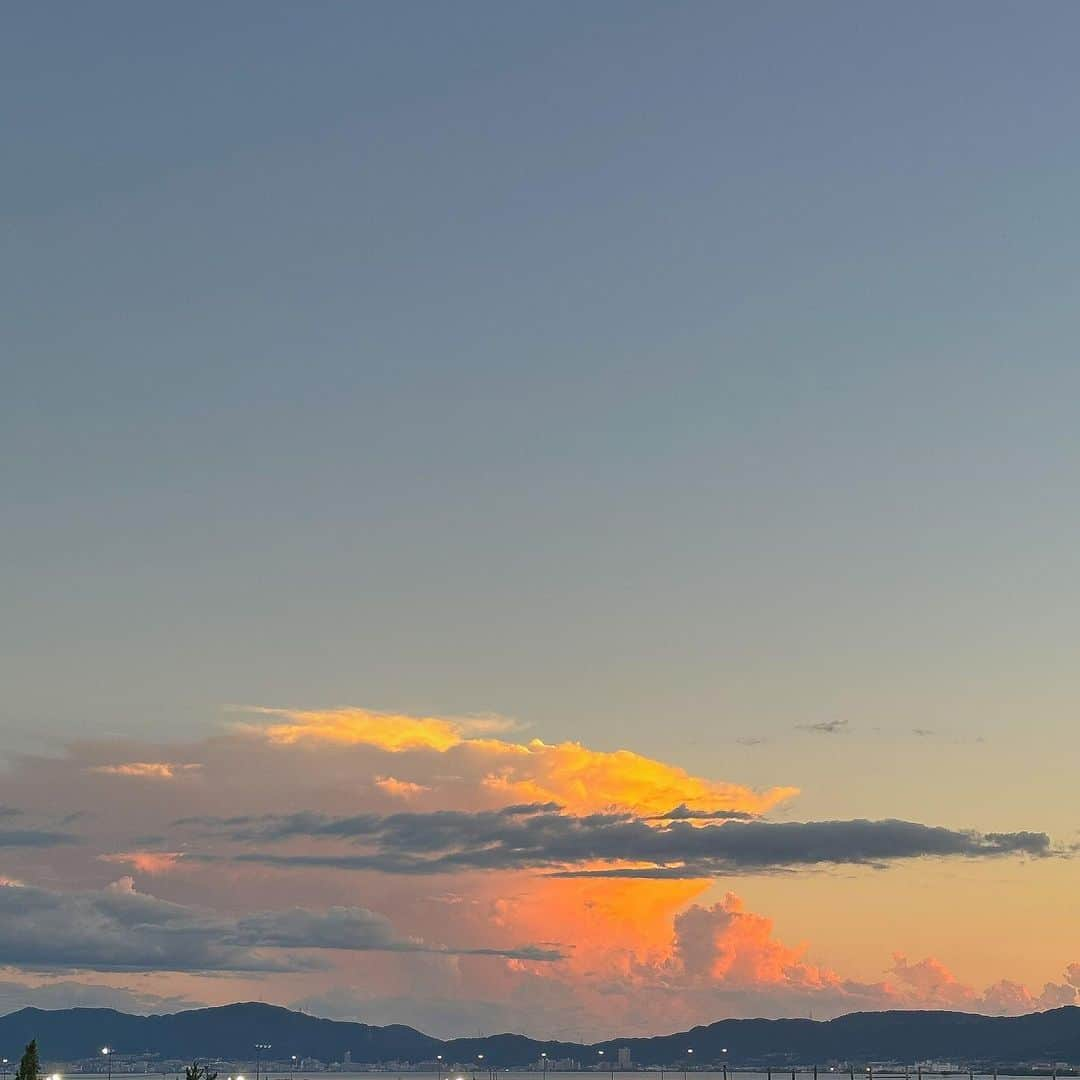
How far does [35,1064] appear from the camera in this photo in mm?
138875

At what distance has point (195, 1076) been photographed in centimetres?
14475

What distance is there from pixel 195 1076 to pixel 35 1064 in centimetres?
1419
